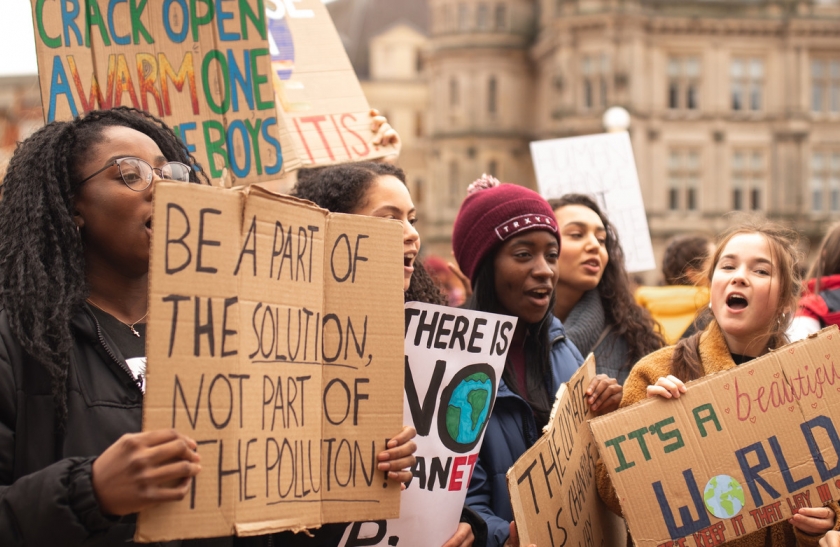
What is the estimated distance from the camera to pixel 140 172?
9.04 feet

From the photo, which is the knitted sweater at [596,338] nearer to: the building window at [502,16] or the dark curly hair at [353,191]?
the dark curly hair at [353,191]

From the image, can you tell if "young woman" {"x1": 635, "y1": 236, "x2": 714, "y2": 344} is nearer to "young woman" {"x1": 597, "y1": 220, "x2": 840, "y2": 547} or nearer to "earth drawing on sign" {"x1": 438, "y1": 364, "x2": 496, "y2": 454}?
"young woman" {"x1": 597, "y1": 220, "x2": 840, "y2": 547}

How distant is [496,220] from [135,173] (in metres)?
1.59

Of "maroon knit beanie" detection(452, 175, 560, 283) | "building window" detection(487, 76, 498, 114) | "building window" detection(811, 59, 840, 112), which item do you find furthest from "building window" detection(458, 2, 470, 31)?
"maroon knit beanie" detection(452, 175, 560, 283)

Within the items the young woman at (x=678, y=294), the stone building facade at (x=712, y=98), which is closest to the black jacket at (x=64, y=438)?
the young woman at (x=678, y=294)

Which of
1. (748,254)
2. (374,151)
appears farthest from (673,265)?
(748,254)

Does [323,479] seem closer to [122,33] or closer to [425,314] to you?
[425,314]

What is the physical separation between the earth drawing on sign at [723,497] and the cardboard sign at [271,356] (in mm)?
1015

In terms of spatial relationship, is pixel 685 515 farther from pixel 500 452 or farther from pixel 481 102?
pixel 481 102

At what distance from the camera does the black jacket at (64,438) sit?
2.26 metres

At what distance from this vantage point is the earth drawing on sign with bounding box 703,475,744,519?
3.16m

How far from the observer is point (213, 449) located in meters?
2.37

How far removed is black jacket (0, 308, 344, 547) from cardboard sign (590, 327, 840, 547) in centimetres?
122

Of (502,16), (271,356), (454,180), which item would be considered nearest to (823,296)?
(271,356)
